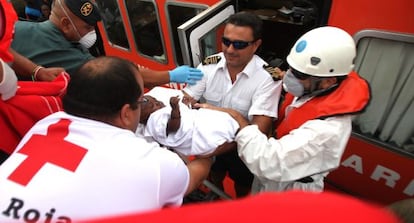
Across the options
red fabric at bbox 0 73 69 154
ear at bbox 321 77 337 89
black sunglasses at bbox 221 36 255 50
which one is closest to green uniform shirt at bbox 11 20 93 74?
red fabric at bbox 0 73 69 154

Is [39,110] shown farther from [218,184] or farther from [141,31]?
[141,31]

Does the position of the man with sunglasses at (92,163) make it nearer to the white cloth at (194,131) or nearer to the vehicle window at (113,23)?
the white cloth at (194,131)

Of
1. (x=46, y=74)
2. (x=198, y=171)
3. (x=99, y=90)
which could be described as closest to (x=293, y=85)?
(x=198, y=171)

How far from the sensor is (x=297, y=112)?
5.98 feet

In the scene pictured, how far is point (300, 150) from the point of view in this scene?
5.22 feet

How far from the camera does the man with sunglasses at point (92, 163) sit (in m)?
0.94

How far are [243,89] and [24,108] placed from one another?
153 cm

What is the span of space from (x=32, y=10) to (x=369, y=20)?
6.02 m

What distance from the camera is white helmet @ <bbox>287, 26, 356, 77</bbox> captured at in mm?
1628

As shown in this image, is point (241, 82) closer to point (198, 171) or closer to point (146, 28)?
point (198, 171)

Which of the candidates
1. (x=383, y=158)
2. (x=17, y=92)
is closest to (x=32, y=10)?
(x=17, y=92)

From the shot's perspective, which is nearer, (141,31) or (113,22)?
(141,31)

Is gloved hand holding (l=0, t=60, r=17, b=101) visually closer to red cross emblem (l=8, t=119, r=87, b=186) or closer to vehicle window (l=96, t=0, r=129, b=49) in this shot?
red cross emblem (l=8, t=119, r=87, b=186)

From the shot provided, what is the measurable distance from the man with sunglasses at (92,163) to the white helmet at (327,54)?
3.25 ft
